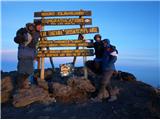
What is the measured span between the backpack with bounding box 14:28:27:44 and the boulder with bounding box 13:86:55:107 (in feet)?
6.14

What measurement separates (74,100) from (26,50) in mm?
2695

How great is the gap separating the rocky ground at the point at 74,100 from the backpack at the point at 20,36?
1863 mm

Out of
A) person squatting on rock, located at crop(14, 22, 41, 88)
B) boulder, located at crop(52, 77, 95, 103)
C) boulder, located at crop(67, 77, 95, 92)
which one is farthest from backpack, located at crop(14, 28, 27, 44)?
boulder, located at crop(67, 77, 95, 92)

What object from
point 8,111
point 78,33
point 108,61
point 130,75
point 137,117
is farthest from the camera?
point 130,75

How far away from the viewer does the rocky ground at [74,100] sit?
489 inches

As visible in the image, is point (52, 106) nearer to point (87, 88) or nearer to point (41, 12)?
point (87, 88)

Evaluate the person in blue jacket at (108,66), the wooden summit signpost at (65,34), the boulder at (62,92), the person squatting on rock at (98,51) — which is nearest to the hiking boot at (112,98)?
the person in blue jacket at (108,66)

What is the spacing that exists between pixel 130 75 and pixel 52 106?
5.65 meters

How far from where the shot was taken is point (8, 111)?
515 inches

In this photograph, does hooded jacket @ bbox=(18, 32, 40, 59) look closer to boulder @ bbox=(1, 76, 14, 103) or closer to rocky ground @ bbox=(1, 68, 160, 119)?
rocky ground @ bbox=(1, 68, 160, 119)

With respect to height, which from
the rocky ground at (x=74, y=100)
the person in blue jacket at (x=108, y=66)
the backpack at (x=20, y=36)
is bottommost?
the rocky ground at (x=74, y=100)

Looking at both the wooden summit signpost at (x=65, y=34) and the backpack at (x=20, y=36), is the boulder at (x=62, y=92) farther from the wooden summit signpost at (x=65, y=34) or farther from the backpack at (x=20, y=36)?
the backpack at (x=20, y=36)

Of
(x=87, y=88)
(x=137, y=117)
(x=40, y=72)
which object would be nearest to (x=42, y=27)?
(x=40, y=72)

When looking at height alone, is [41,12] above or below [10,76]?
above
